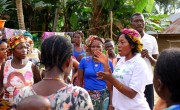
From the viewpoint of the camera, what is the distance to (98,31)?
13.4m

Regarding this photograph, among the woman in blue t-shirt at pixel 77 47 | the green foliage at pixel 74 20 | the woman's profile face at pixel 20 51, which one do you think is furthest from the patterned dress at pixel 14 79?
the green foliage at pixel 74 20

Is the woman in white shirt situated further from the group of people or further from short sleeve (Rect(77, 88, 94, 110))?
short sleeve (Rect(77, 88, 94, 110))

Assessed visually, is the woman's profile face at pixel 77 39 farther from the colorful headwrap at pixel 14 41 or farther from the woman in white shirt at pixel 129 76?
the woman in white shirt at pixel 129 76

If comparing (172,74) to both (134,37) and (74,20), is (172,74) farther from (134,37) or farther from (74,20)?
(74,20)

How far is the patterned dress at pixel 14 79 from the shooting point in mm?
4078

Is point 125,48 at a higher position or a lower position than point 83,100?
higher

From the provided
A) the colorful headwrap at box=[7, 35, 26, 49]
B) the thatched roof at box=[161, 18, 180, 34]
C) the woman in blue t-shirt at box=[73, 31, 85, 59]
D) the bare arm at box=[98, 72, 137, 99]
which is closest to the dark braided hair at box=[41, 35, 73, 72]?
the bare arm at box=[98, 72, 137, 99]

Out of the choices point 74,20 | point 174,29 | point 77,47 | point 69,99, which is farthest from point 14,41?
point 174,29

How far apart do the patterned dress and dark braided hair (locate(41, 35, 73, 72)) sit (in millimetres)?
1742

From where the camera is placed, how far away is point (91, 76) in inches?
189

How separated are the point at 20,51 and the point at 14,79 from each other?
0.40 meters

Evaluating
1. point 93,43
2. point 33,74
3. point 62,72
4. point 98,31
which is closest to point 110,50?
point 93,43

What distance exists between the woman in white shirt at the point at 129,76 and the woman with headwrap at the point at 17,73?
1003 mm

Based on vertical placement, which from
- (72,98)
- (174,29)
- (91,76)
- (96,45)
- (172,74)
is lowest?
(174,29)
